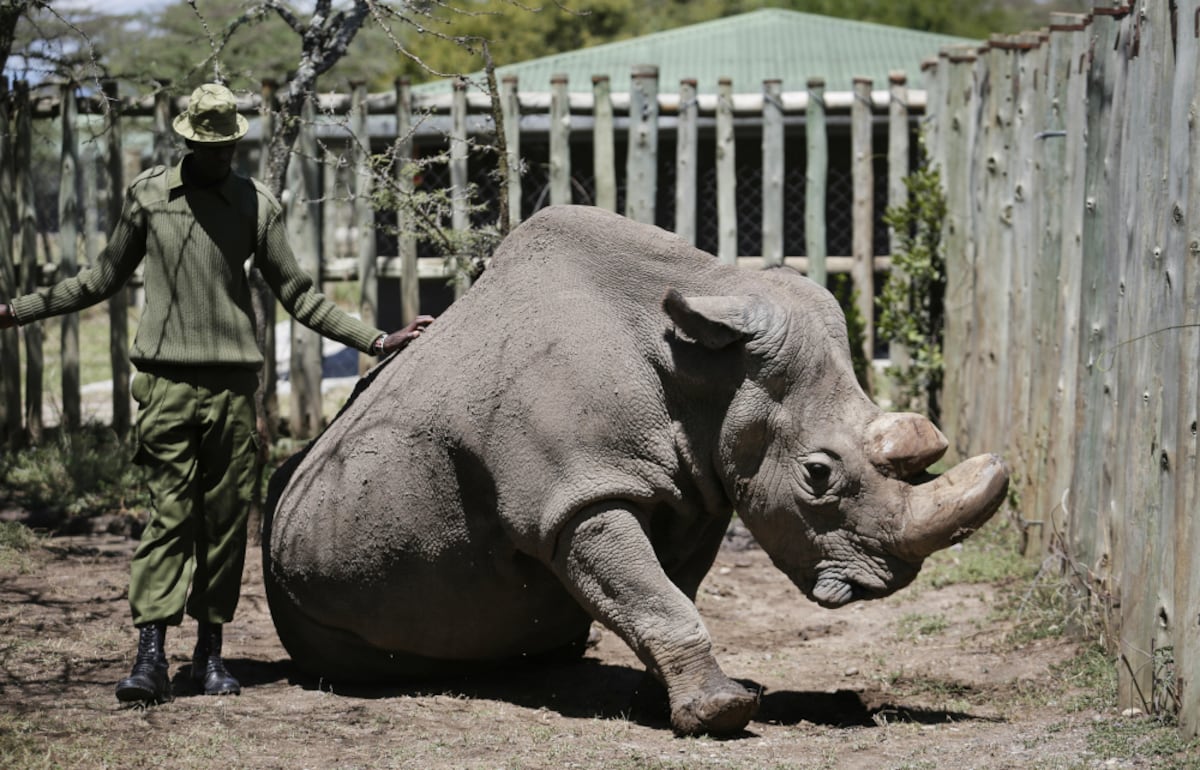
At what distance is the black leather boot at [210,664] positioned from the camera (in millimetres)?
5973

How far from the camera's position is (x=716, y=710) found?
5.31m

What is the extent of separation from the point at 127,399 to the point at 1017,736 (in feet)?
25.2

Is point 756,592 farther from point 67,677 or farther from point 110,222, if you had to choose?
point 110,222

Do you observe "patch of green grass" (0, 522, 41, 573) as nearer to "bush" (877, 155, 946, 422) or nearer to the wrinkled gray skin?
the wrinkled gray skin

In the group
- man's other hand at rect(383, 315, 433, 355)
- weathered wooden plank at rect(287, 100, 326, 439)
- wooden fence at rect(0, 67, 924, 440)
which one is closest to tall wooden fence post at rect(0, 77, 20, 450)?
wooden fence at rect(0, 67, 924, 440)

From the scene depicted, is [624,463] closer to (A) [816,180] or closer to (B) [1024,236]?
(B) [1024,236]

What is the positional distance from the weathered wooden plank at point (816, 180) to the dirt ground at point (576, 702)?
13.1 ft

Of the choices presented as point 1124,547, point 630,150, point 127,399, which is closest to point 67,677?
point 1124,547

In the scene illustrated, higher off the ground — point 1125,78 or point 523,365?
point 1125,78

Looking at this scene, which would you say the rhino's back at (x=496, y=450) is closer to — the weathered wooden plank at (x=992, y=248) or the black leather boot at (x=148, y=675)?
the black leather boot at (x=148, y=675)

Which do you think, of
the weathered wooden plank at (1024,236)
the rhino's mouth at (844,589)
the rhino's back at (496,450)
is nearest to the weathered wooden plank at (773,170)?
the weathered wooden plank at (1024,236)

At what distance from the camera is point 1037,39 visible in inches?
339

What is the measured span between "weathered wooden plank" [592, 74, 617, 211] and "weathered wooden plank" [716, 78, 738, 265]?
782 millimetres

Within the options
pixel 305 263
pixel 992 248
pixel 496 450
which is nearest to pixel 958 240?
pixel 992 248
